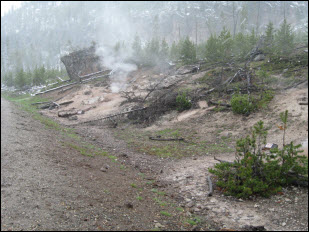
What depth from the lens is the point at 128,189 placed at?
5.50m

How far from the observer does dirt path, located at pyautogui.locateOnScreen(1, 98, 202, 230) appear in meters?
3.55

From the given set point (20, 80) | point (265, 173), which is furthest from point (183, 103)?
point (20, 80)

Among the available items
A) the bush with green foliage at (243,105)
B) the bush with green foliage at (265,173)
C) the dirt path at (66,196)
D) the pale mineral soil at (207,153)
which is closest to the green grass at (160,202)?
the dirt path at (66,196)

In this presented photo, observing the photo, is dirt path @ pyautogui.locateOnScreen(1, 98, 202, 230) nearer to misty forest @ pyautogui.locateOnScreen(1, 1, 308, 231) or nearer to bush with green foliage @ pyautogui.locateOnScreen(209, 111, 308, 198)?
misty forest @ pyautogui.locateOnScreen(1, 1, 308, 231)

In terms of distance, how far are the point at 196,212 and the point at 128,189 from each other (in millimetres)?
1540

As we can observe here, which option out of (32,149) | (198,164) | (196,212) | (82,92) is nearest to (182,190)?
(196,212)

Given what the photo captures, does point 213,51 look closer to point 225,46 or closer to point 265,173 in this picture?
point 225,46

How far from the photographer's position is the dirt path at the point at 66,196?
3553 millimetres

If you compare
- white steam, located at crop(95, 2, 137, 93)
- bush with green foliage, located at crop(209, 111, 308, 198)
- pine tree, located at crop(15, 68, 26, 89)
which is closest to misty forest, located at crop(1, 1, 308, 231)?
bush with green foliage, located at crop(209, 111, 308, 198)

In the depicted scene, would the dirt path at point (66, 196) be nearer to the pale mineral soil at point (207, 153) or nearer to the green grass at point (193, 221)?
the green grass at point (193, 221)

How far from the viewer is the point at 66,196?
4207mm

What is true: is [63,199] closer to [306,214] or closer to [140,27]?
[306,214]

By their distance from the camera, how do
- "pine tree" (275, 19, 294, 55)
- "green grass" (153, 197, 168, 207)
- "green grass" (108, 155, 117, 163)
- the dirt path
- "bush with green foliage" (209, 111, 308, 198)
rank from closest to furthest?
the dirt path < "bush with green foliage" (209, 111, 308, 198) < "green grass" (153, 197, 168, 207) < "pine tree" (275, 19, 294, 55) < "green grass" (108, 155, 117, 163)

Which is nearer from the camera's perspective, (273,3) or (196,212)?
(196,212)
